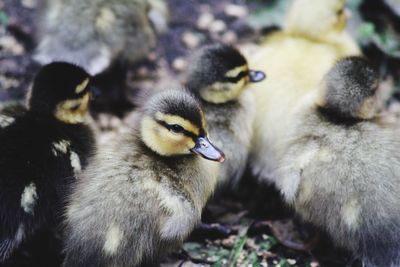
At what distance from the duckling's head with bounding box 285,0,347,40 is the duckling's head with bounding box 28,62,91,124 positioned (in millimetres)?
1205

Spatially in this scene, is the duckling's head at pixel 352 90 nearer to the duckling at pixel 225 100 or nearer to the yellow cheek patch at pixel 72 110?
the duckling at pixel 225 100

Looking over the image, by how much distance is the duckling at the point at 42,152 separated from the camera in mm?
2332

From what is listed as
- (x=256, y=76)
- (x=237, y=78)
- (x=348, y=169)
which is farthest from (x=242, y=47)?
(x=348, y=169)

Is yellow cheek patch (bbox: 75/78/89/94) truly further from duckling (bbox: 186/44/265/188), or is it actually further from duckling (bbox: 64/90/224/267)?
duckling (bbox: 186/44/265/188)

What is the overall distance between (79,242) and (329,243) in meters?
1.09

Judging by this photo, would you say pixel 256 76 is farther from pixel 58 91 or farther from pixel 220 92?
pixel 58 91

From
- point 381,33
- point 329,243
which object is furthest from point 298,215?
point 381,33

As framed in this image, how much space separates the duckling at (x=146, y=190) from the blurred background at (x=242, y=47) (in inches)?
16.4

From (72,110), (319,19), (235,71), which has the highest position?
(319,19)

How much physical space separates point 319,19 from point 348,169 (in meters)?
1.14

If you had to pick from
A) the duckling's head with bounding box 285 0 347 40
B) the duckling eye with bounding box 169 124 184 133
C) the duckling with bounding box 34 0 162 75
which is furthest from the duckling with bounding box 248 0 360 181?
the duckling with bounding box 34 0 162 75

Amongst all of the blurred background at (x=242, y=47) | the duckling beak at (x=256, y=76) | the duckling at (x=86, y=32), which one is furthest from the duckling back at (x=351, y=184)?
the duckling at (x=86, y=32)

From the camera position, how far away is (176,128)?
244 cm

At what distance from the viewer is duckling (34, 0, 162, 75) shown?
3236 mm
